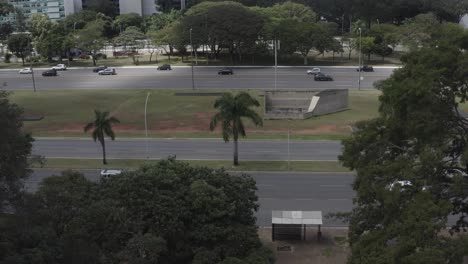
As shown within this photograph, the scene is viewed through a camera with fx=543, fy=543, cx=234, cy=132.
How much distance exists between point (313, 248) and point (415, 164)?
10.5 m

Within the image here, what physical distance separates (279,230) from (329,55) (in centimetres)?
8697

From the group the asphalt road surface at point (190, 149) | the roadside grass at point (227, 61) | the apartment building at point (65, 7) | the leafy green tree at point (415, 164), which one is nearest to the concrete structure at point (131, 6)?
the apartment building at point (65, 7)

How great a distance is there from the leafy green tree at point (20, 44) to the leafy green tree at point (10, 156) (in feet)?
312

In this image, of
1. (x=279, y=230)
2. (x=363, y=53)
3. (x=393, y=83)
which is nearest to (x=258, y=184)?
(x=279, y=230)

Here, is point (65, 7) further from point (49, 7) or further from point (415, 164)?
point (415, 164)

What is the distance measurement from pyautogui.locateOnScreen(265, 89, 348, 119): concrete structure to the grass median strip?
53.6 ft

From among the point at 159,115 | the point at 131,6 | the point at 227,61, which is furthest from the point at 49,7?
the point at 159,115

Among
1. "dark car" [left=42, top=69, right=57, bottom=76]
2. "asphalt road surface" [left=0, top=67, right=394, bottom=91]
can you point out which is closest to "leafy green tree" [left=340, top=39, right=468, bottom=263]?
"asphalt road surface" [left=0, top=67, right=394, bottom=91]

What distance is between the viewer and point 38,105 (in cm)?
6906

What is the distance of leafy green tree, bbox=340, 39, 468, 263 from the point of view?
1836 cm

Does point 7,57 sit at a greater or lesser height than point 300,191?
greater

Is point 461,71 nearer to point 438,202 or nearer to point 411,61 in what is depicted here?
point 411,61

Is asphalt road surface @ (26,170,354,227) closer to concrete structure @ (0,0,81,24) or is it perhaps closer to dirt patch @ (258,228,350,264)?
dirt patch @ (258,228,350,264)

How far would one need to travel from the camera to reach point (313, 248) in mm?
29453
